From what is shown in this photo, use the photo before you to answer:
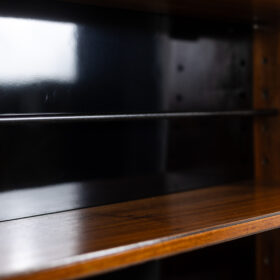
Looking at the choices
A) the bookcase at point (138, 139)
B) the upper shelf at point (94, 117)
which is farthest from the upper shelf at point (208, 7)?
the upper shelf at point (94, 117)

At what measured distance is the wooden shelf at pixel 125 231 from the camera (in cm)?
55

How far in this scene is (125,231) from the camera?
27.0 inches

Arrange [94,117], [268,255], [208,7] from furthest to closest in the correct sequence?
[268,255]
[208,7]
[94,117]

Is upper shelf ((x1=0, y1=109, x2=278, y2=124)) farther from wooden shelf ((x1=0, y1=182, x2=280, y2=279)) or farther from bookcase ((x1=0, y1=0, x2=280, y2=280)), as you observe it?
wooden shelf ((x1=0, y1=182, x2=280, y2=279))

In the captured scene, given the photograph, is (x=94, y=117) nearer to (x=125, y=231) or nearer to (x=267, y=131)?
(x=125, y=231)

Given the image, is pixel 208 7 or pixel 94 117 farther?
pixel 208 7

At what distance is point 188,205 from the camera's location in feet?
2.94

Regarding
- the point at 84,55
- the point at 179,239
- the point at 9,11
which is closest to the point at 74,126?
the point at 84,55

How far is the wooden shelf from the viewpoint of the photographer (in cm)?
55

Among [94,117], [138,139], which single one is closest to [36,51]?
[94,117]

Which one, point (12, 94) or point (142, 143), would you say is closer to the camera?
point (12, 94)

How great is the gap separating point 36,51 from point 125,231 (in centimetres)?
37

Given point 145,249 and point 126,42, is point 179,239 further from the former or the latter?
point 126,42

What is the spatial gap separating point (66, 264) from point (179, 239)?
18 centimetres
